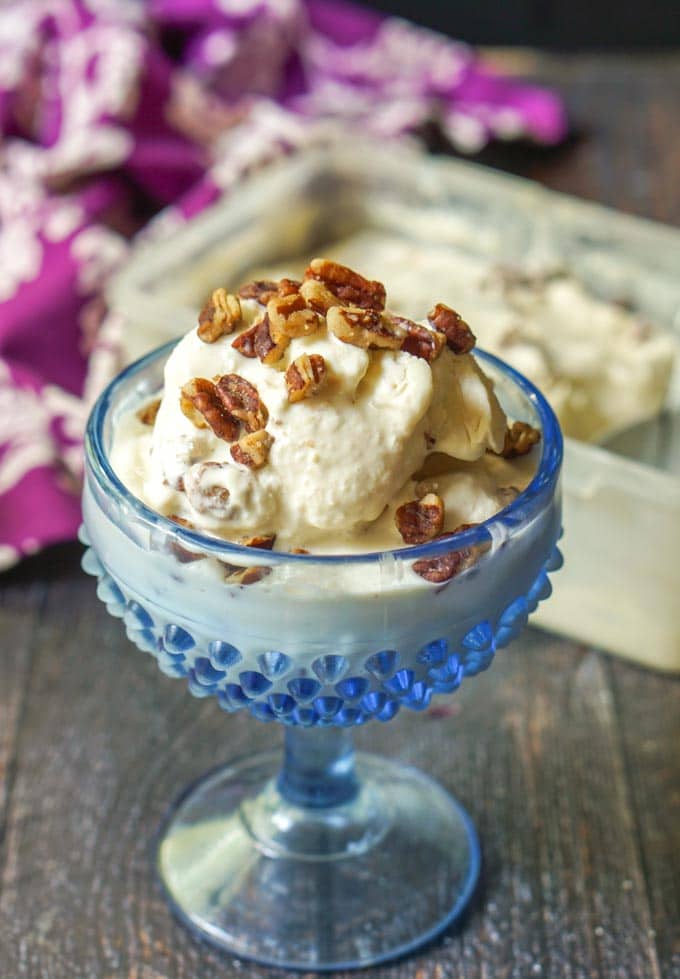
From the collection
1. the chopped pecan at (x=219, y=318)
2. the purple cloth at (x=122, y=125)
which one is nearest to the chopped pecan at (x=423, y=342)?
the chopped pecan at (x=219, y=318)

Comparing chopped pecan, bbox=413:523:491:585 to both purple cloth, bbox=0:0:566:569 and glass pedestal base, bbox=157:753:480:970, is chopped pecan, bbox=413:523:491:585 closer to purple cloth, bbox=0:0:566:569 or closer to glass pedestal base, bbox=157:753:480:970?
glass pedestal base, bbox=157:753:480:970

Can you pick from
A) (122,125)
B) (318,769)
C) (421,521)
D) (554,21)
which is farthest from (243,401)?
(554,21)

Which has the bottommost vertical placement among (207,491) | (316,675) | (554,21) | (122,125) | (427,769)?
(554,21)

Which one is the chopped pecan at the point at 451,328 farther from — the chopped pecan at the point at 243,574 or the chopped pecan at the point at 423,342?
the chopped pecan at the point at 243,574

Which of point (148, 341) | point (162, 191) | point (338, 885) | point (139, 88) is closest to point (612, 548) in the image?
point (338, 885)

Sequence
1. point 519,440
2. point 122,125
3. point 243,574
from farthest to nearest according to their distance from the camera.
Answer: point 122,125 → point 519,440 → point 243,574

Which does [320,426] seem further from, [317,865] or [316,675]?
[317,865]

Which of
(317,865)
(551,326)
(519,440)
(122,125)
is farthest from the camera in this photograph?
(122,125)

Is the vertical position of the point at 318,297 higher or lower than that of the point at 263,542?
higher
